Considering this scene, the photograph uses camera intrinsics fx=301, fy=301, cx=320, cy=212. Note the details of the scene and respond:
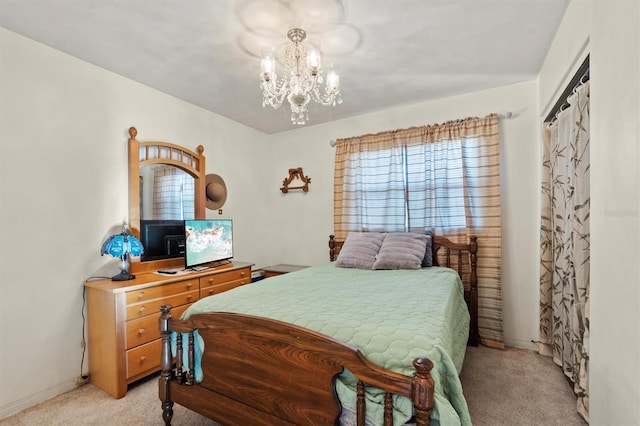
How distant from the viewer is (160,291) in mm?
2432

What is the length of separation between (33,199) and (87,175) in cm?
39

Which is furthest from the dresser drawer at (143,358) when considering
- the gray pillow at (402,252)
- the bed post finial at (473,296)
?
the bed post finial at (473,296)

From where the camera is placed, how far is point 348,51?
2305mm

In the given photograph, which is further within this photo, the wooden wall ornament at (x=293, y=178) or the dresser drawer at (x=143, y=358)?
the wooden wall ornament at (x=293, y=178)

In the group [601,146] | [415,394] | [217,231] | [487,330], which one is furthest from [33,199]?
[487,330]

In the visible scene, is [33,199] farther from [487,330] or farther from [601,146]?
[487,330]

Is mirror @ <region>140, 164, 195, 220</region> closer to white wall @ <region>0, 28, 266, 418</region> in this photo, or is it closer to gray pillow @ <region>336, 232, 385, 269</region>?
white wall @ <region>0, 28, 266, 418</region>

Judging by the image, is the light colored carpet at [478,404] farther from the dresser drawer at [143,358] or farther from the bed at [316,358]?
the bed at [316,358]

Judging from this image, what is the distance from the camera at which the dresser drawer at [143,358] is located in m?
2.22

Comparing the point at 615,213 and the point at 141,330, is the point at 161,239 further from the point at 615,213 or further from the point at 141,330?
the point at 615,213

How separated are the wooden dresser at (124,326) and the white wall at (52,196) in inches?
7.2

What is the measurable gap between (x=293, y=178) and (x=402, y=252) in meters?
1.95

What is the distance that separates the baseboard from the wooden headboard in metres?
3.33

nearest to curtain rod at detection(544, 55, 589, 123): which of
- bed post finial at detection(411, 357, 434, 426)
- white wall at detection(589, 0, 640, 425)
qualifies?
white wall at detection(589, 0, 640, 425)
